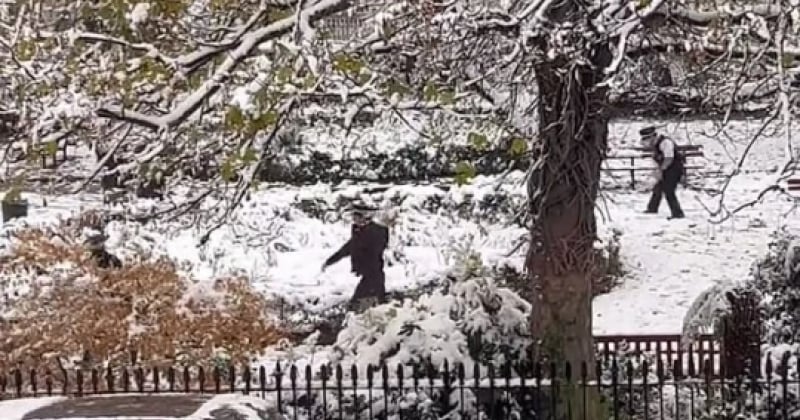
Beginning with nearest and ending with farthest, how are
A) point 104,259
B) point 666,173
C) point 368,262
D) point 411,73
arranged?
point 411,73
point 104,259
point 368,262
point 666,173

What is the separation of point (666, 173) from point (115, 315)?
10779 mm

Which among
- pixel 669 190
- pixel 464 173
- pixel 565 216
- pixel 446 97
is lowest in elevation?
pixel 565 216

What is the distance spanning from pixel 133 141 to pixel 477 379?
311cm

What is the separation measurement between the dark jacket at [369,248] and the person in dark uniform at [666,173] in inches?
228

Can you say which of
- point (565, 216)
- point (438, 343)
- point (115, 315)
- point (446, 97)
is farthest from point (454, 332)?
point (115, 315)

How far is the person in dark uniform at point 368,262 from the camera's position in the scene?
44.6 feet

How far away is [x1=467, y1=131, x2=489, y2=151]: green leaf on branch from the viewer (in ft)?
23.7

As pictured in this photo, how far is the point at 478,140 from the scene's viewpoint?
723cm

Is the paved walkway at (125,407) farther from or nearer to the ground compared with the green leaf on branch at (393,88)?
nearer to the ground

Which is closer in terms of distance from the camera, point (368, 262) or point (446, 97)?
point (446, 97)

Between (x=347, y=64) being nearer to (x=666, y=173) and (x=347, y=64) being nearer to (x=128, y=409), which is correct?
(x=128, y=409)

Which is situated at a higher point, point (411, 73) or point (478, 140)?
point (411, 73)

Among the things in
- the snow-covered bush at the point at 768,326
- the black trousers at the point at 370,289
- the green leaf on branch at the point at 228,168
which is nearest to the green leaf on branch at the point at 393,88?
the green leaf on branch at the point at 228,168

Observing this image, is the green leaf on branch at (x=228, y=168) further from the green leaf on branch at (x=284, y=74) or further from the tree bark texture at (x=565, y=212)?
the tree bark texture at (x=565, y=212)
